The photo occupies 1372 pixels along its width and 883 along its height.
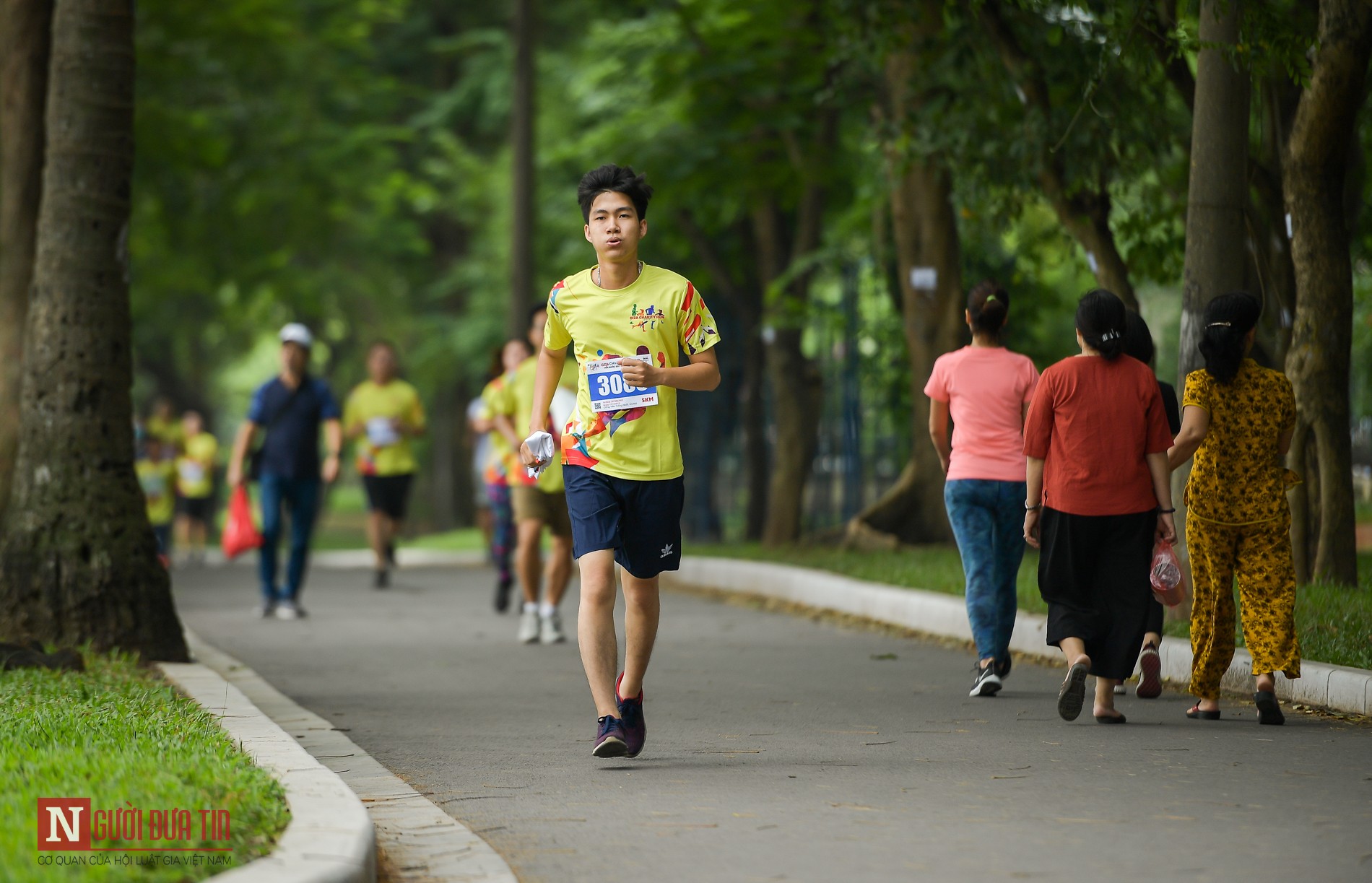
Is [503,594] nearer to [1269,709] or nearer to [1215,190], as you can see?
[1215,190]

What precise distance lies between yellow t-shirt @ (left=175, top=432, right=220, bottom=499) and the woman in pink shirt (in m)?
17.8

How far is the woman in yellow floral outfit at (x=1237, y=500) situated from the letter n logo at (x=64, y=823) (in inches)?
187

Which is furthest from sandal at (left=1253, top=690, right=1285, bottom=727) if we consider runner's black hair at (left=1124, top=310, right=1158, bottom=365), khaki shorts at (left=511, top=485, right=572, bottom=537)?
khaki shorts at (left=511, top=485, right=572, bottom=537)

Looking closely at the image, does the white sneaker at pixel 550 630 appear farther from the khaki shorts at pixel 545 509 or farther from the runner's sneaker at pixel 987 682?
the runner's sneaker at pixel 987 682

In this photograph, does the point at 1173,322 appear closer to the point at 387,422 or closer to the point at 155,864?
the point at 387,422

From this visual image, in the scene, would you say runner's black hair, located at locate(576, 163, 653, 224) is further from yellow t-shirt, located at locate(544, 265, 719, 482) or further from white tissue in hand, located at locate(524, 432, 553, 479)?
white tissue in hand, located at locate(524, 432, 553, 479)

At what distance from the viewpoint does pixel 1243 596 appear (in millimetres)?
7852

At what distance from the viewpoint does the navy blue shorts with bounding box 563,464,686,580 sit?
268 inches

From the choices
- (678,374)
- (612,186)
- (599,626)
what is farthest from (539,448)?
(612,186)

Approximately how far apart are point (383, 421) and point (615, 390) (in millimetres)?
11176

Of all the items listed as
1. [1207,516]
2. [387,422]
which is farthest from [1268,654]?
[387,422]

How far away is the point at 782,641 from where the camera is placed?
467 inches

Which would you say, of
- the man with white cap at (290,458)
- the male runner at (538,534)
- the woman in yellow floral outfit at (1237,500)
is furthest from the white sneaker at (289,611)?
the woman in yellow floral outfit at (1237,500)

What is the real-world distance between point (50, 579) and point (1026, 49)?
25.9ft
